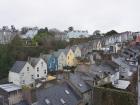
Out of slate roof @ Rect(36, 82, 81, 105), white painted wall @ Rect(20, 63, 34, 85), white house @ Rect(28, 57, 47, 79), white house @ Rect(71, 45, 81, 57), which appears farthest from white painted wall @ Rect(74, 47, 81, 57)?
slate roof @ Rect(36, 82, 81, 105)

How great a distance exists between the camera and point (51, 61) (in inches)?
1943

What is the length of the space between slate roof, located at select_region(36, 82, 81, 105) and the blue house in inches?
717

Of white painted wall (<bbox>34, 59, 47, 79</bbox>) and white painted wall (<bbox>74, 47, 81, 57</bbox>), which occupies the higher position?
white painted wall (<bbox>74, 47, 81, 57</bbox>)

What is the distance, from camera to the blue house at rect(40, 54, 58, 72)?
48.6 metres

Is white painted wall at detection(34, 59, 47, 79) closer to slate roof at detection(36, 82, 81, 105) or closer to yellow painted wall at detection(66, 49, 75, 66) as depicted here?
yellow painted wall at detection(66, 49, 75, 66)

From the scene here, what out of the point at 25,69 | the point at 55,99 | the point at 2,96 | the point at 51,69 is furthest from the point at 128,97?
the point at 51,69

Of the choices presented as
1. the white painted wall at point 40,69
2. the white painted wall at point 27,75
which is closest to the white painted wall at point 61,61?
the white painted wall at point 40,69

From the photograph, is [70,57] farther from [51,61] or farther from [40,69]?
[40,69]

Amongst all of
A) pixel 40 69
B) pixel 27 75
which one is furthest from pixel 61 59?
pixel 27 75

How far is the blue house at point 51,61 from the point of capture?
4862 cm

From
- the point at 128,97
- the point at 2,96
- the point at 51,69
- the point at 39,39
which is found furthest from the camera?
the point at 39,39

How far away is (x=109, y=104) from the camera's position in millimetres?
19828

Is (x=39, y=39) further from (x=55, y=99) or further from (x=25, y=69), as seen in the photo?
(x=55, y=99)

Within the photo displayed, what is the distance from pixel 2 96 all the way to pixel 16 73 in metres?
8.03
